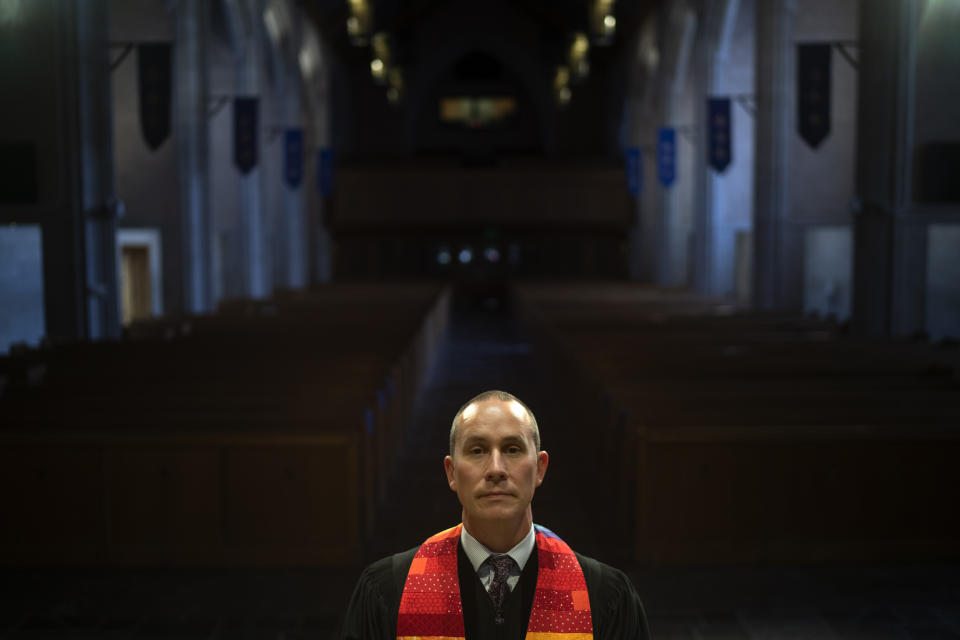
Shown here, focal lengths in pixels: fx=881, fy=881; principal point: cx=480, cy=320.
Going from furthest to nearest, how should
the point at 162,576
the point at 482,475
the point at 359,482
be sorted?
1. the point at 359,482
2. the point at 162,576
3. the point at 482,475

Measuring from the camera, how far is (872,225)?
1089cm

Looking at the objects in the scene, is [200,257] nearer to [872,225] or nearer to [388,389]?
[388,389]

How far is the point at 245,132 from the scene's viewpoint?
54.4ft

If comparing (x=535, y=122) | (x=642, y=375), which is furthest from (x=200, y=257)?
(x=535, y=122)

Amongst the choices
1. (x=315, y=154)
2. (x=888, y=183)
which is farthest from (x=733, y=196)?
(x=315, y=154)

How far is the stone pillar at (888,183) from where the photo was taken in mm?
10492

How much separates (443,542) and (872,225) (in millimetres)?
10553

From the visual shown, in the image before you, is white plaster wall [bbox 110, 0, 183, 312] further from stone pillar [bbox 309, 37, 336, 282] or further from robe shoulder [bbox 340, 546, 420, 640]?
robe shoulder [bbox 340, 546, 420, 640]

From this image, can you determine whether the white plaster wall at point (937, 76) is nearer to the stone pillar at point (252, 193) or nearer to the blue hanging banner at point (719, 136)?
the blue hanging banner at point (719, 136)

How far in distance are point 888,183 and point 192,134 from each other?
1080 centimetres

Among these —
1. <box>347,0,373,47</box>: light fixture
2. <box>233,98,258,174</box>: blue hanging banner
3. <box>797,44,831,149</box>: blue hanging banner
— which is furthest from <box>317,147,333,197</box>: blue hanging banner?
<box>797,44,831,149</box>: blue hanging banner

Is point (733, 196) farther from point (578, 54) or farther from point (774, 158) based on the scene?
point (578, 54)

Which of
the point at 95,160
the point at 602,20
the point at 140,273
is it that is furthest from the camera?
the point at 140,273

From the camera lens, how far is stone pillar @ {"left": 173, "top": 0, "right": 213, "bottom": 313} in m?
14.7
